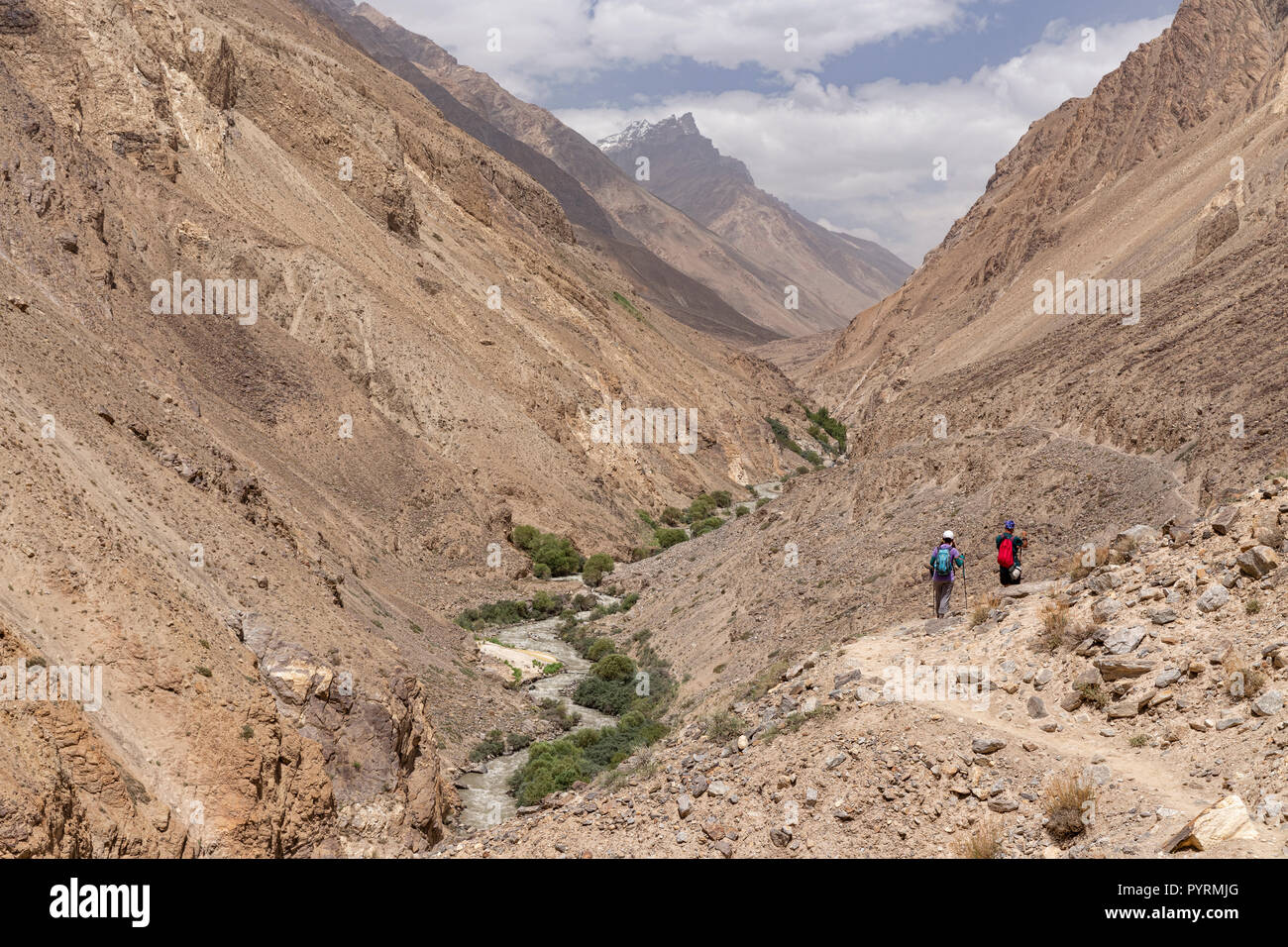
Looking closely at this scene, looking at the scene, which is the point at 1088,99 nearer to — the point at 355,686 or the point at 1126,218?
the point at 1126,218

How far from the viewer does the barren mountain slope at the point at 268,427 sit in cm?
1182

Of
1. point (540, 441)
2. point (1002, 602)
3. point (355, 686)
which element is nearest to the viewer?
point (1002, 602)

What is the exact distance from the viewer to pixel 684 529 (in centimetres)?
4153

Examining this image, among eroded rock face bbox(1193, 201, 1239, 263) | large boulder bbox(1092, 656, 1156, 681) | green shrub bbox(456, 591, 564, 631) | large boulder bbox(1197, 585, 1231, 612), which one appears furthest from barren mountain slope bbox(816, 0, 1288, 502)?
green shrub bbox(456, 591, 564, 631)

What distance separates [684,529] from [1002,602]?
28.8m

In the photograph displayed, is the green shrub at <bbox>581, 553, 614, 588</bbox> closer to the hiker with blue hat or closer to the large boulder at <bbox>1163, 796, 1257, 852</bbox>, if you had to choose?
the hiker with blue hat

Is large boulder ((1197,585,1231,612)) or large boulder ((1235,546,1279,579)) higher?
large boulder ((1235,546,1279,579))

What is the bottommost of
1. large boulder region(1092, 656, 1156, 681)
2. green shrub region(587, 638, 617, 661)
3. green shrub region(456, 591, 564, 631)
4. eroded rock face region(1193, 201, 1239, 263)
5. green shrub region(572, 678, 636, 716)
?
green shrub region(572, 678, 636, 716)

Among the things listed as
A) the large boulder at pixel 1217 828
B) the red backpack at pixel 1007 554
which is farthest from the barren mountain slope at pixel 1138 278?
the large boulder at pixel 1217 828

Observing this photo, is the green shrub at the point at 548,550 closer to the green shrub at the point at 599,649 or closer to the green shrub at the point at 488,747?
the green shrub at the point at 599,649

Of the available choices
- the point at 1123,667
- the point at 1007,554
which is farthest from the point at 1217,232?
the point at 1123,667

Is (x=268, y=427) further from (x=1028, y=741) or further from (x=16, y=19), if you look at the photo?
(x=1028, y=741)

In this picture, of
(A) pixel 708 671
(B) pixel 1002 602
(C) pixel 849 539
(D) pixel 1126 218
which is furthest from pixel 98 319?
(D) pixel 1126 218

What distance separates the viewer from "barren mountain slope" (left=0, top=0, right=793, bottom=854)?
38.8 ft
